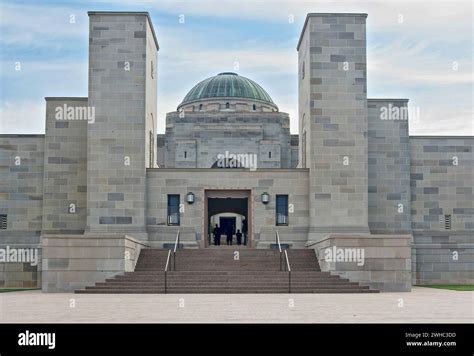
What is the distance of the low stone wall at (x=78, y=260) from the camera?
2461cm

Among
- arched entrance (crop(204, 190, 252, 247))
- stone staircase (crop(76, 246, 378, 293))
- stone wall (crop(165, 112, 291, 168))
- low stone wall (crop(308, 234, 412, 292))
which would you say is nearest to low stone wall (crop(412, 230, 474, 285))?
stone staircase (crop(76, 246, 378, 293))

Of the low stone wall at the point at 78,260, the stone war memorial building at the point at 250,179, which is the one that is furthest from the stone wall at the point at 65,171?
the low stone wall at the point at 78,260

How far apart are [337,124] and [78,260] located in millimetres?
12339

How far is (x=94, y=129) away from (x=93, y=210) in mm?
3298

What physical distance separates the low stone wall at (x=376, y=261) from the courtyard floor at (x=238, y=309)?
Result: 3.59m

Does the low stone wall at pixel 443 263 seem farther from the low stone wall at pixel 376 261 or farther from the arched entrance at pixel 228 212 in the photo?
the arched entrance at pixel 228 212

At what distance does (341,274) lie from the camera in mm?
25047

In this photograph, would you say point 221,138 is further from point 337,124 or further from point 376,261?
point 376,261

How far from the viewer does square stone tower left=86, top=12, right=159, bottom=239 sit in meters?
30.9

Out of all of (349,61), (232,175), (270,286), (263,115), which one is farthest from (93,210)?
(263,115)

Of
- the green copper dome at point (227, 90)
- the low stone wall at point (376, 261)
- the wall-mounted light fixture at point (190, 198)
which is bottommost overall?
the low stone wall at point (376, 261)

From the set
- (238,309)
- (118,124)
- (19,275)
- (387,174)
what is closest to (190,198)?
(118,124)

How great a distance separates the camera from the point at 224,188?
31719 millimetres

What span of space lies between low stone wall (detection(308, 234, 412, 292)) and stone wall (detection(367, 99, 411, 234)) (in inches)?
297
